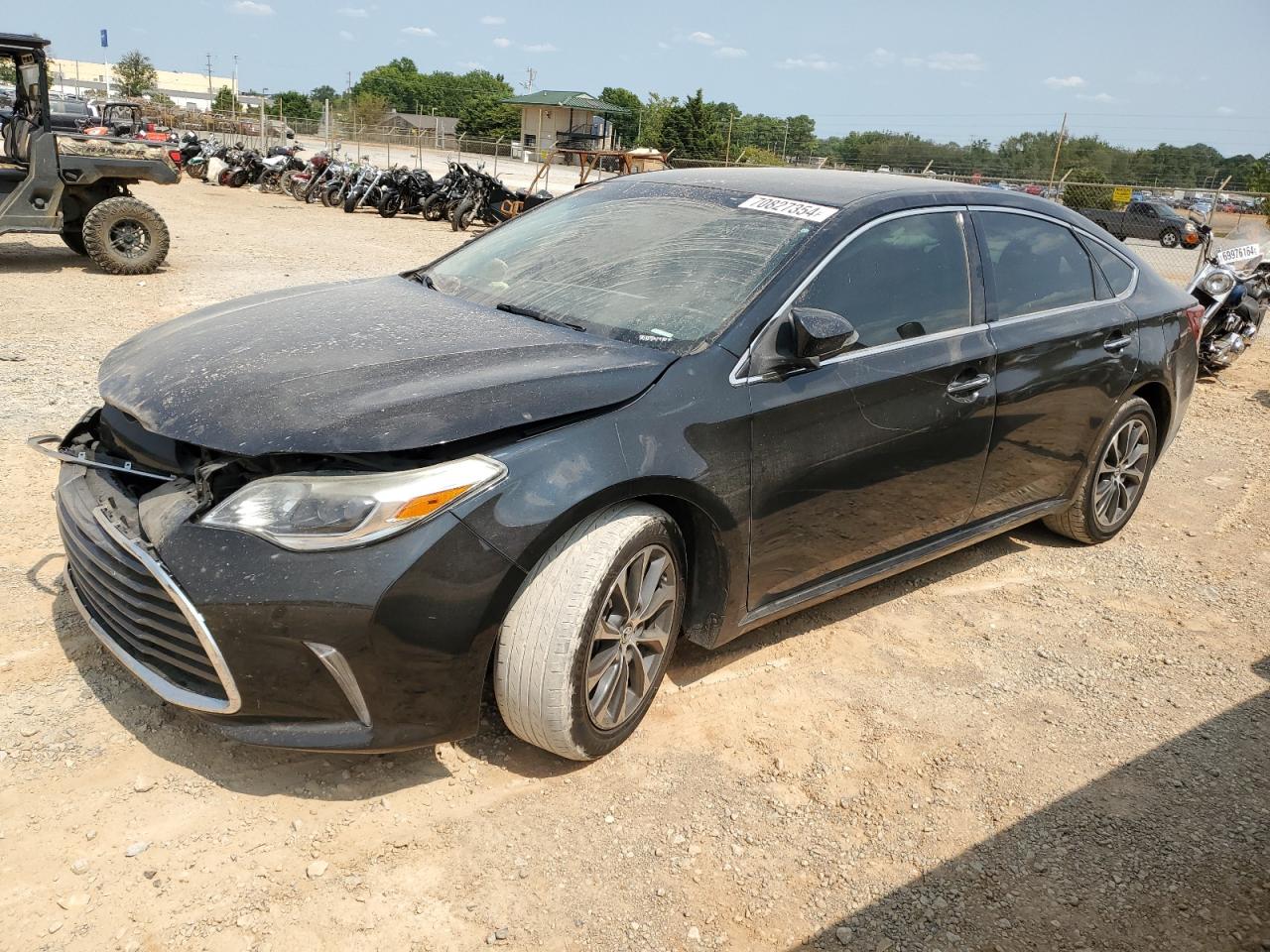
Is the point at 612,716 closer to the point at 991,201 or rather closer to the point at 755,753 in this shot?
the point at 755,753

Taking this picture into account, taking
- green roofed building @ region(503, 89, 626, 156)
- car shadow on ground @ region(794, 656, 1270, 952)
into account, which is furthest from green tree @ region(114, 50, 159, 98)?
car shadow on ground @ region(794, 656, 1270, 952)

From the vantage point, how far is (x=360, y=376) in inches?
102

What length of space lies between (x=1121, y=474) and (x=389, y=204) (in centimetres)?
1718

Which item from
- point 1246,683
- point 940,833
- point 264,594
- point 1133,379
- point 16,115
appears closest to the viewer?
point 264,594

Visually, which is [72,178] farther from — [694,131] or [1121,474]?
[694,131]

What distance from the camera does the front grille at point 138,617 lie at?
2.38m

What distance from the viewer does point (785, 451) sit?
300 cm

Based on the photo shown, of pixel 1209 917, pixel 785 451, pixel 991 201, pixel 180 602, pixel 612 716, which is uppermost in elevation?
pixel 991 201

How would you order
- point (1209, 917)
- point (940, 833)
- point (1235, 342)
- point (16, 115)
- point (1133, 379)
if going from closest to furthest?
1. point (1209, 917)
2. point (940, 833)
3. point (1133, 379)
4. point (1235, 342)
5. point (16, 115)

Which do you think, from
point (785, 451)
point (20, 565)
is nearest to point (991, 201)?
point (785, 451)

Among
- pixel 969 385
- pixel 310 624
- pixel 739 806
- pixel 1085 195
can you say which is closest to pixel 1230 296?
pixel 969 385

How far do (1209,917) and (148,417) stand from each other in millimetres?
3042

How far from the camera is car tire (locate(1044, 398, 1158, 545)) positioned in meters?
4.45

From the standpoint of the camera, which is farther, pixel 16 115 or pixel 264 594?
pixel 16 115
